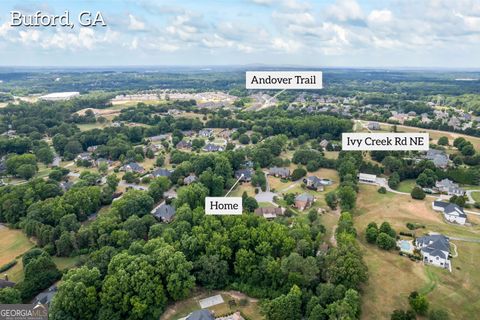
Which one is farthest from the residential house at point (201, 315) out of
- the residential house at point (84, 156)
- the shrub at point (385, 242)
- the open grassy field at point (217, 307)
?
the residential house at point (84, 156)

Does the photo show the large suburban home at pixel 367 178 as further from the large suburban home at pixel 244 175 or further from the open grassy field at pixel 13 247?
the open grassy field at pixel 13 247

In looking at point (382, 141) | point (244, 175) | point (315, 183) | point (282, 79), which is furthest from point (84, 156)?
point (382, 141)

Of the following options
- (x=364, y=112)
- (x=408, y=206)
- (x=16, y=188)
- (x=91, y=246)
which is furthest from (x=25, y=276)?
(x=364, y=112)

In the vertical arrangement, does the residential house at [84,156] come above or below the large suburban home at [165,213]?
above

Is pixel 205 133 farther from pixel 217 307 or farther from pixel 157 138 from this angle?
pixel 217 307

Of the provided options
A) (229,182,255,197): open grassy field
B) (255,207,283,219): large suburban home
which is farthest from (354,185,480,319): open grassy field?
(229,182,255,197): open grassy field

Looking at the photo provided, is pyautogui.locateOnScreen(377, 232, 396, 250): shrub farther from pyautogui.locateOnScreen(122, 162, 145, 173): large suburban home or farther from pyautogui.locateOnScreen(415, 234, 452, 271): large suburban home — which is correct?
pyautogui.locateOnScreen(122, 162, 145, 173): large suburban home

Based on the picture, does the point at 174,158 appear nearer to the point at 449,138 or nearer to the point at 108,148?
the point at 108,148
